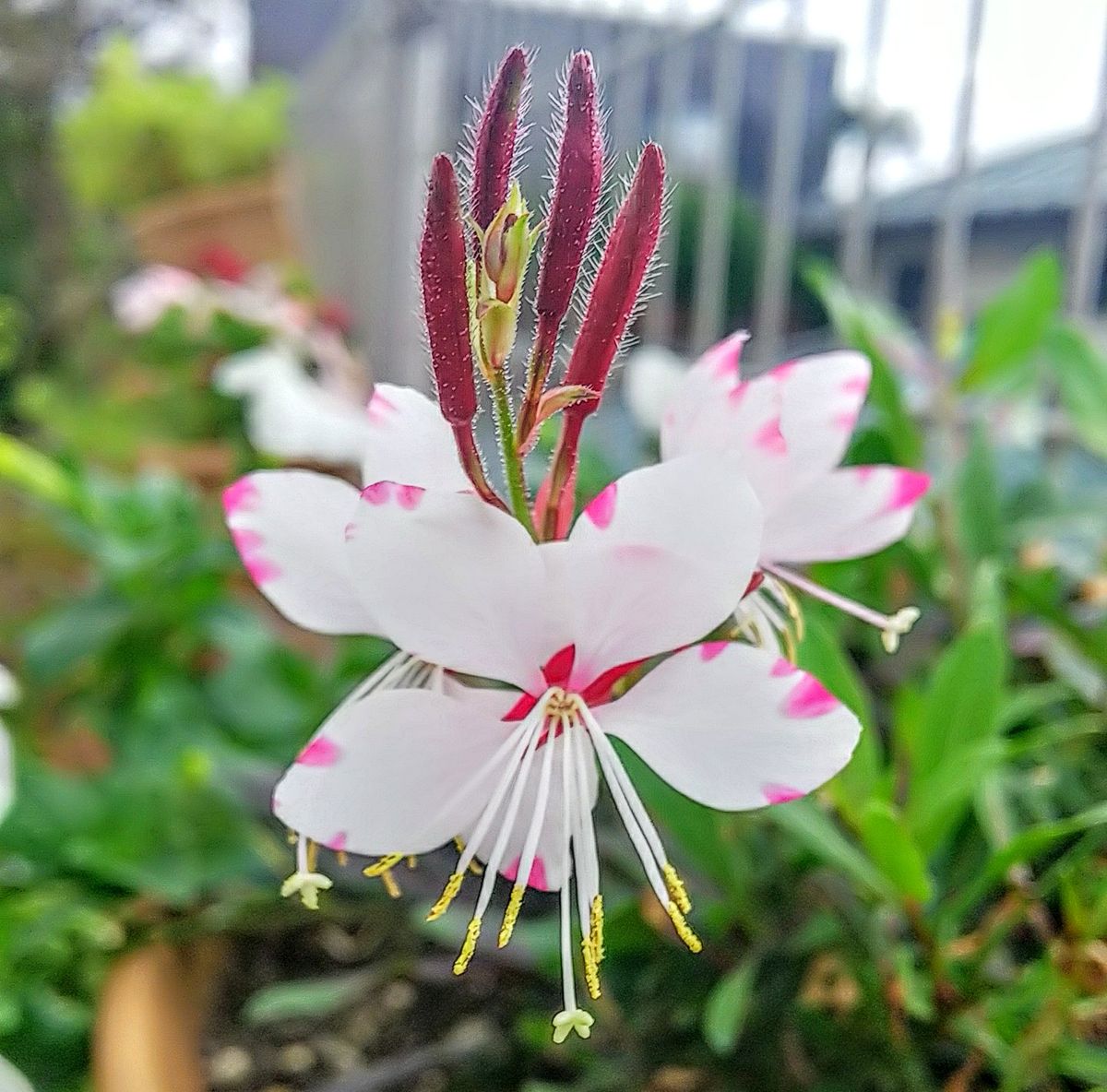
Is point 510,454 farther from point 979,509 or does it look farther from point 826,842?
point 979,509

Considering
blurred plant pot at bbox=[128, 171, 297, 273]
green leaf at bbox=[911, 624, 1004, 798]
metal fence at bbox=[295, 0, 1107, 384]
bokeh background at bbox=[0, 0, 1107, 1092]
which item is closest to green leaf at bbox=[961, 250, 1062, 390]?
bokeh background at bbox=[0, 0, 1107, 1092]

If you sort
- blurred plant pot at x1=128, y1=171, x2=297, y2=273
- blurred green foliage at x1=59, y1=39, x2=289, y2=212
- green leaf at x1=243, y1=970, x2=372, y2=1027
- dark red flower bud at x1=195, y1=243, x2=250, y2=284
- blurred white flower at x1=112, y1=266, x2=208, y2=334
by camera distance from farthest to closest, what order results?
blurred green foliage at x1=59, y1=39, x2=289, y2=212, blurred plant pot at x1=128, y1=171, x2=297, y2=273, dark red flower bud at x1=195, y1=243, x2=250, y2=284, blurred white flower at x1=112, y1=266, x2=208, y2=334, green leaf at x1=243, y1=970, x2=372, y2=1027

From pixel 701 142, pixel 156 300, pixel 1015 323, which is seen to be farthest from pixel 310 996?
pixel 156 300

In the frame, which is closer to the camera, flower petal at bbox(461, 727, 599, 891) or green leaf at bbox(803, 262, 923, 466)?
flower petal at bbox(461, 727, 599, 891)

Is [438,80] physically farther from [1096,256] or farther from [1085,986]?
[1085,986]

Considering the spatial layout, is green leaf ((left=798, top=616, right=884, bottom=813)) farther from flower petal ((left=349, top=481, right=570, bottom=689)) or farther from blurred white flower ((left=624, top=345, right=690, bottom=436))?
blurred white flower ((left=624, top=345, right=690, bottom=436))

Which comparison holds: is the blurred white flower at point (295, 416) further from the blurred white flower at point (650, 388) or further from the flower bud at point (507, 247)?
the flower bud at point (507, 247)
